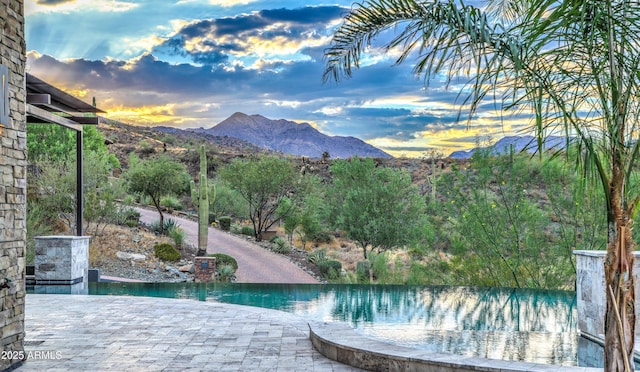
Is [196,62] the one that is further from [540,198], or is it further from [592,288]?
[592,288]

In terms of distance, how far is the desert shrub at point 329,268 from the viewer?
17.1 meters

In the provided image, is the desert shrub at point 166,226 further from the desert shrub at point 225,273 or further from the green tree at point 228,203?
the desert shrub at point 225,273

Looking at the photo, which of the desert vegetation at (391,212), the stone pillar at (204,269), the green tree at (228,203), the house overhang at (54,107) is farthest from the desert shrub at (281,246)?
the house overhang at (54,107)

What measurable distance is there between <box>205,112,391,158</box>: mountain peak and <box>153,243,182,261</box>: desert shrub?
48.9 ft

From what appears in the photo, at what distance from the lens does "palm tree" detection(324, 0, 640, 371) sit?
3.69m

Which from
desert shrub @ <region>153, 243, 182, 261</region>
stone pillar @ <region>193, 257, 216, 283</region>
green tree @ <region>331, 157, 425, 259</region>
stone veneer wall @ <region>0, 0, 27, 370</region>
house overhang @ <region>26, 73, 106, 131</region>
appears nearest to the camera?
stone veneer wall @ <region>0, 0, 27, 370</region>

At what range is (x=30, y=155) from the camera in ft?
73.0

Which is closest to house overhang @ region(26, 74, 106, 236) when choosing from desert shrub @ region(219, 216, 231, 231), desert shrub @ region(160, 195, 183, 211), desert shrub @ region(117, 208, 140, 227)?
desert shrub @ region(117, 208, 140, 227)

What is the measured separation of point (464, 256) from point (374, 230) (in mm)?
4197

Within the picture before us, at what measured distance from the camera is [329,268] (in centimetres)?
1723

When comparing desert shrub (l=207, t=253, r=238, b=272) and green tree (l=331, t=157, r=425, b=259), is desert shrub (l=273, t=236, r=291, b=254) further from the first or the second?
desert shrub (l=207, t=253, r=238, b=272)

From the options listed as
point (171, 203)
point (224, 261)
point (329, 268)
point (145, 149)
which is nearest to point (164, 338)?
point (224, 261)

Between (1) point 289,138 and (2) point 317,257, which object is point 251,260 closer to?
(2) point 317,257

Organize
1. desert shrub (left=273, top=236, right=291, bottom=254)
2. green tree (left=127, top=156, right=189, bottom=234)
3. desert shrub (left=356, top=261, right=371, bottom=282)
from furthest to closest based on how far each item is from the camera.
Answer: green tree (left=127, top=156, right=189, bottom=234)
desert shrub (left=273, top=236, right=291, bottom=254)
desert shrub (left=356, top=261, right=371, bottom=282)
